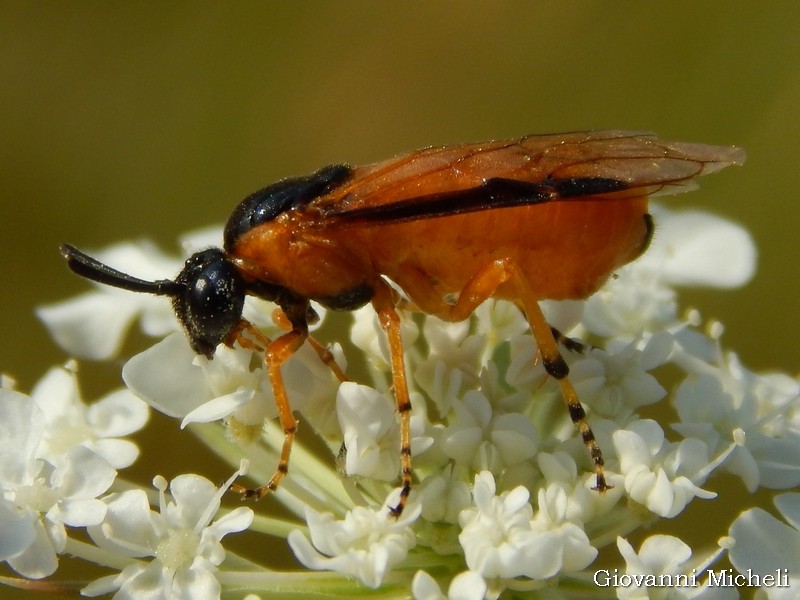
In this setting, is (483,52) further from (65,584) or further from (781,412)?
(65,584)

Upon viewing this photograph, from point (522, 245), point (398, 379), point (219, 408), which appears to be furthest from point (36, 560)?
point (522, 245)

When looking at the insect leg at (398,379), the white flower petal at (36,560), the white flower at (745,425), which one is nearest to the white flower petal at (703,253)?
the white flower at (745,425)

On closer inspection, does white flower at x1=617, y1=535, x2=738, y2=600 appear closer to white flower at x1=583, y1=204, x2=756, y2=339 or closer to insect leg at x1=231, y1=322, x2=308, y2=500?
insect leg at x1=231, y1=322, x2=308, y2=500

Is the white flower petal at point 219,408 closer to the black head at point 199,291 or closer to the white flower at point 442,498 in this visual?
the black head at point 199,291

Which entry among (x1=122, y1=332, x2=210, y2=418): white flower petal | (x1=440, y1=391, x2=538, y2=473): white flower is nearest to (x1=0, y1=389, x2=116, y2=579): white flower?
(x1=122, y1=332, x2=210, y2=418): white flower petal

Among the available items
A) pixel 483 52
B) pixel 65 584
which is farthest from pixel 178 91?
pixel 65 584

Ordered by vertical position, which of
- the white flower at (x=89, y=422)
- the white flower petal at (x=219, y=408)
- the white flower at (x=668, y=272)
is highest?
the white flower at (x=668, y=272)

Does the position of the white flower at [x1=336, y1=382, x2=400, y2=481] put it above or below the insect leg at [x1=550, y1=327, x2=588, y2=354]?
below
